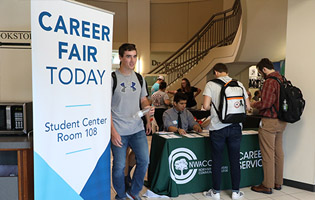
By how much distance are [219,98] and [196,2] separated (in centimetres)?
964

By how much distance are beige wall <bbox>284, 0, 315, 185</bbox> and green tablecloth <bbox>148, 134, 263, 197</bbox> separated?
19.7 inches

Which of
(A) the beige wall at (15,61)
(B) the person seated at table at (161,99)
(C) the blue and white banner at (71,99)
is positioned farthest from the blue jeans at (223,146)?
(B) the person seated at table at (161,99)

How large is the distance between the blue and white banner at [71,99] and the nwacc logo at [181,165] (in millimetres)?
1072

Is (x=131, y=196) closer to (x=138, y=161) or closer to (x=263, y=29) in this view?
(x=138, y=161)

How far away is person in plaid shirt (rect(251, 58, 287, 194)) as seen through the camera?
10.4 feet

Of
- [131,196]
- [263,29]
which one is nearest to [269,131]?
[131,196]

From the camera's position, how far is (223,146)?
2.99 m

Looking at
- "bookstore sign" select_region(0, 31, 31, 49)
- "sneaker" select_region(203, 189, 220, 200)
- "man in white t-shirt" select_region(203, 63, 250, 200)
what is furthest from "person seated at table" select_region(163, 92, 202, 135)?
"bookstore sign" select_region(0, 31, 31, 49)

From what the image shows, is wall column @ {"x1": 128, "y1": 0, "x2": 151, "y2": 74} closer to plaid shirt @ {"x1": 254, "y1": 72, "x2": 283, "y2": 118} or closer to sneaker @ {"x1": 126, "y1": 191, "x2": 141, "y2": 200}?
plaid shirt @ {"x1": 254, "y1": 72, "x2": 283, "y2": 118}

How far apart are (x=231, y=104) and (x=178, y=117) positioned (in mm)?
936

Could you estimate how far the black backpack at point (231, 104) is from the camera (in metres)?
2.85

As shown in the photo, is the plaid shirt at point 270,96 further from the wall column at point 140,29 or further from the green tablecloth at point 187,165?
the wall column at point 140,29

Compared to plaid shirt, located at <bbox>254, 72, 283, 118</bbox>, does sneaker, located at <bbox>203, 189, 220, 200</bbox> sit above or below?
below

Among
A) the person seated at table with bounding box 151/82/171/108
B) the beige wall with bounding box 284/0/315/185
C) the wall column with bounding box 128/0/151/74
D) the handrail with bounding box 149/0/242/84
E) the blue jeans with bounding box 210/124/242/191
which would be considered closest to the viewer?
the blue jeans with bounding box 210/124/242/191
